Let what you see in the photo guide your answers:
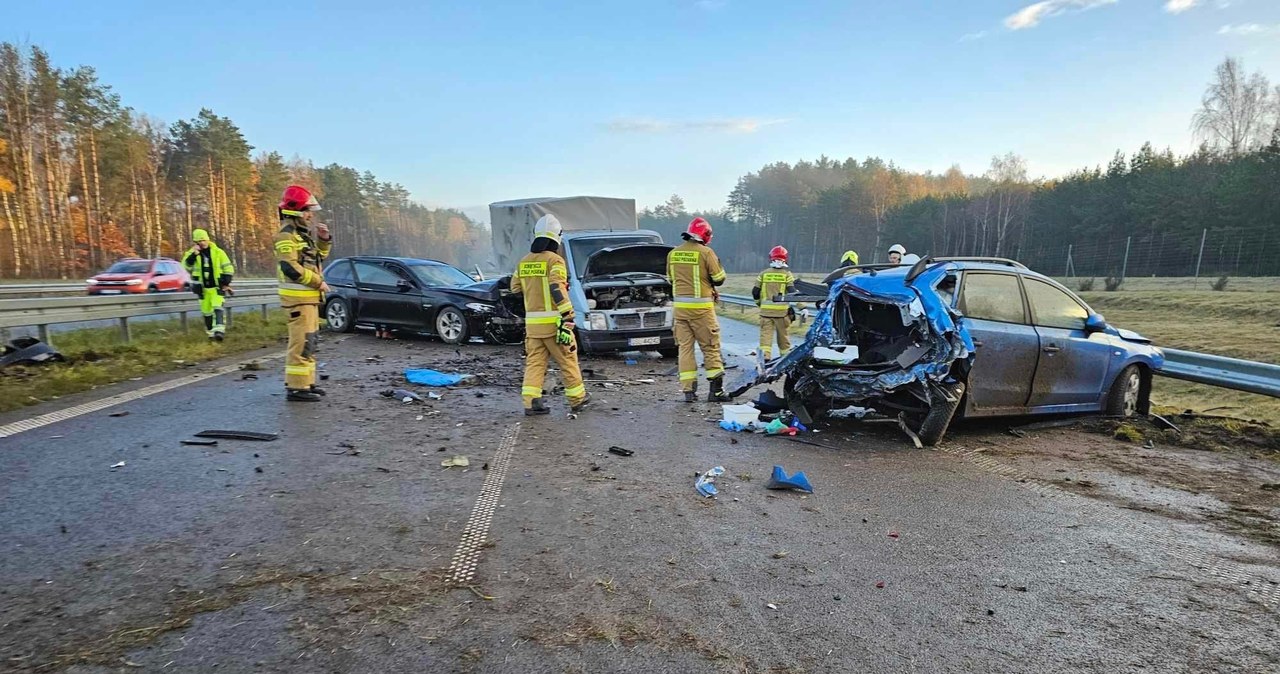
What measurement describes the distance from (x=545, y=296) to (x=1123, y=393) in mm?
5827

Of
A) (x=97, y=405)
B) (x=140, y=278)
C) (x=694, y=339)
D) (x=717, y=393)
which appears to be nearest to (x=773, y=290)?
(x=694, y=339)

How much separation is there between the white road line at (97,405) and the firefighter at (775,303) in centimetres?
728

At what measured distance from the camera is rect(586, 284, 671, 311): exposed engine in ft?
34.5

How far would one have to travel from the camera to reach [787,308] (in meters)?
10.0

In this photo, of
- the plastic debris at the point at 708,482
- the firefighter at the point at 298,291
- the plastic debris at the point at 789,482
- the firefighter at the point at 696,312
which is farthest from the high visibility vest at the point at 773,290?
the firefighter at the point at 298,291

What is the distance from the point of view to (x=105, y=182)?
4200 centimetres

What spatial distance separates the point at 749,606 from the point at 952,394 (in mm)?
3476

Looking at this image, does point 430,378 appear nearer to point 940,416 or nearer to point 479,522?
point 479,522

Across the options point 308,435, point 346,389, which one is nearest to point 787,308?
point 346,389

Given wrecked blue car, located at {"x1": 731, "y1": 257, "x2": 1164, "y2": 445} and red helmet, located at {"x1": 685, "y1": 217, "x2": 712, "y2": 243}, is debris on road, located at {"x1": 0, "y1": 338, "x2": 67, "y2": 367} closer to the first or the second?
red helmet, located at {"x1": 685, "y1": 217, "x2": 712, "y2": 243}

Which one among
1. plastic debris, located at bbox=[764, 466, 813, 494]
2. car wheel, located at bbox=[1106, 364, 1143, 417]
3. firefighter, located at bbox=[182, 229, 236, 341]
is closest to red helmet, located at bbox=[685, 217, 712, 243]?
plastic debris, located at bbox=[764, 466, 813, 494]

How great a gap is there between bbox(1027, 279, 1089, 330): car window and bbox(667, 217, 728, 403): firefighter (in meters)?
3.07

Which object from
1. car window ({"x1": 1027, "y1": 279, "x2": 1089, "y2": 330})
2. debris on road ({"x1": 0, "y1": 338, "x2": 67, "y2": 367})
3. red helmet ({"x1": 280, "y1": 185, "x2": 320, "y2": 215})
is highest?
red helmet ({"x1": 280, "y1": 185, "x2": 320, "y2": 215})

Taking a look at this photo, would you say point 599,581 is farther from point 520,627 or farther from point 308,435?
point 308,435
